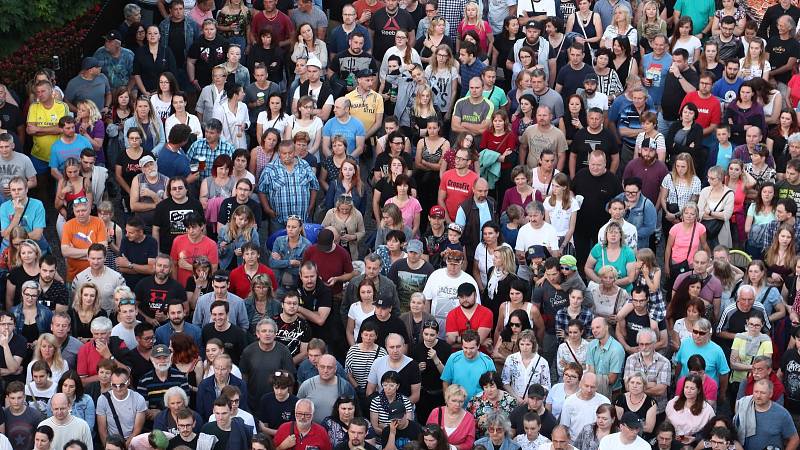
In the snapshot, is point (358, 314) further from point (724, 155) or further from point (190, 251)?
point (724, 155)

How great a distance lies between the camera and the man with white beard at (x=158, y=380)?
679 inches

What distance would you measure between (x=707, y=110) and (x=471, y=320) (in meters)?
4.85

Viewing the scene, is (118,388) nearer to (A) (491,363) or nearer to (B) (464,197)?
(A) (491,363)

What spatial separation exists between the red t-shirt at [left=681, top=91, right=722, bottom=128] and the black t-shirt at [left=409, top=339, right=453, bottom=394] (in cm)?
512

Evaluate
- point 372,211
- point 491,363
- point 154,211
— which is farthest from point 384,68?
point 491,363

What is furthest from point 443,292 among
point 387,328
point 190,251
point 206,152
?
point 206,152

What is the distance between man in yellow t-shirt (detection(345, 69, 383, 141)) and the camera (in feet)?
69.9

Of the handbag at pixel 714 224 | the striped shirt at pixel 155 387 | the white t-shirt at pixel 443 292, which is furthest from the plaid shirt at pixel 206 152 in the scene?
the handbag at pixel 714 224

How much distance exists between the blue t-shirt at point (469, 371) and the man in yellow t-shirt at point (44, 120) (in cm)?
565

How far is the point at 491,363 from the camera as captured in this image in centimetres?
1761

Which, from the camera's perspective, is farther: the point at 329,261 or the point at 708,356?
the point at 329,261

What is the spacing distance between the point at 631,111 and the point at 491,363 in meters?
5.01

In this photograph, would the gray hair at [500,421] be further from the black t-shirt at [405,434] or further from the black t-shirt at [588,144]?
the black t-shirt at [588,144]

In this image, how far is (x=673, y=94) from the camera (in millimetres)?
21906
